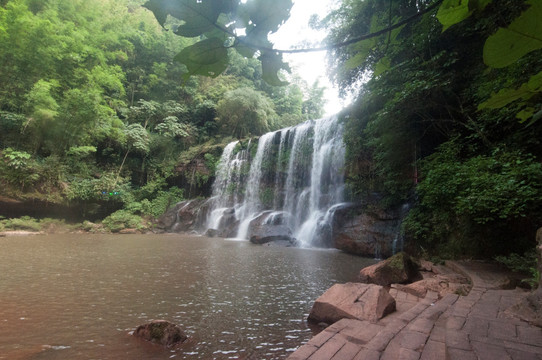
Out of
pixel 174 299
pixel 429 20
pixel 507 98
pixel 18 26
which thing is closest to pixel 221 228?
pixel 174 299

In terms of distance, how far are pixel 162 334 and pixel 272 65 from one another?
8.82 feet

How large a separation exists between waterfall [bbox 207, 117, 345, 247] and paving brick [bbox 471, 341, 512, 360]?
8602 mm

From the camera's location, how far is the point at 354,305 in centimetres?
295

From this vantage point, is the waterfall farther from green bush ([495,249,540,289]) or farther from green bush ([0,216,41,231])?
green bush ([0,216,41,231])

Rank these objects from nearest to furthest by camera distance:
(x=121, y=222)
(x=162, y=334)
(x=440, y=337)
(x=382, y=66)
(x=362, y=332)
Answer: (x=382, y=66), (x=440, y=337), (x=362, y=332), (x=162, y=334), (x=121, y=222)

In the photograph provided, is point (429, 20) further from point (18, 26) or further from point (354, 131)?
point (18, 26)

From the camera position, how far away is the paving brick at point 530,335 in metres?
1.77

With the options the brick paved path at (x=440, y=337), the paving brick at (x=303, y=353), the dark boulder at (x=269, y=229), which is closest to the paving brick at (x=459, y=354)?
the brick paved path at (x=440, y=337)

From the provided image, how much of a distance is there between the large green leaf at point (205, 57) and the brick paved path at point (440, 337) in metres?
1.86

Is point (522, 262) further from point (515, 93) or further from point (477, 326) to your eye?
point (515, 93)

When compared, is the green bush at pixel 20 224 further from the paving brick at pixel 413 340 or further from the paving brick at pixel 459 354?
the paving brick at pixel 459 354

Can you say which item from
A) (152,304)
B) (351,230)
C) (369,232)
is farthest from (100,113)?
(369,232)

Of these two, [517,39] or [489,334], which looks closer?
[517,39]

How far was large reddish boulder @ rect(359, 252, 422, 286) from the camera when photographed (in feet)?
14.7
